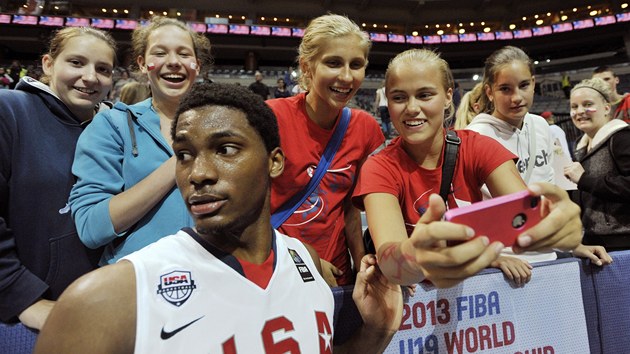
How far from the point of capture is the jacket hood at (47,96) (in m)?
1.56

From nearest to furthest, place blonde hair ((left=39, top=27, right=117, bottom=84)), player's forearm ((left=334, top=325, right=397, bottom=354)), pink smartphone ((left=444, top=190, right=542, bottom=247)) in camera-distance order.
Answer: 1. pink smartphone ((left=444, top=190, right=542, bottom=247))
2. player's forearm ((left=334, top=325, right=397, bottom=354))
3. blonde hair ((left=39, top=27, right=117, bottom=84))

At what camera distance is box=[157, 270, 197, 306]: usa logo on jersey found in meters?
0.90

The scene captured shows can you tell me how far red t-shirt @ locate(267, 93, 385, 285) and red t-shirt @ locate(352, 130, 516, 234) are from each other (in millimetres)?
294

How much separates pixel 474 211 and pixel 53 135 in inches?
58.3

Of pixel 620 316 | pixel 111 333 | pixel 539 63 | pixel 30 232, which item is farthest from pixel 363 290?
pixel 539 63

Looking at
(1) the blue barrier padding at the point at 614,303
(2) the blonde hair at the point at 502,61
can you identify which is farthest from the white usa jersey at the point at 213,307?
(2) the blonde hair at the point at 502,61

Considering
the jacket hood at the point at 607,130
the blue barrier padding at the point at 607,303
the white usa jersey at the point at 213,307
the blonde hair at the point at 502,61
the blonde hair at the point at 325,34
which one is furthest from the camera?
the jacket hood at the point at 607,130

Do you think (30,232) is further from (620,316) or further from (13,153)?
(620,316)

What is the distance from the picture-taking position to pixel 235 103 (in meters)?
1.09

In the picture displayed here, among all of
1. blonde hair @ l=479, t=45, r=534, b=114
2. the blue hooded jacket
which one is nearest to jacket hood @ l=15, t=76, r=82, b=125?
the blue hooded jacket

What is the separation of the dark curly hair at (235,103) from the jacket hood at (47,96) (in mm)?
739

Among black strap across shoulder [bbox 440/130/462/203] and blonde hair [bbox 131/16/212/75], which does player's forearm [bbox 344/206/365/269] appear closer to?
black strap across shoulder [bbox 440/130/462/203]

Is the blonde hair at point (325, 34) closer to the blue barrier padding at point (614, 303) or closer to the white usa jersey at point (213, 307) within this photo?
the white usa jersey at point (213, 307)

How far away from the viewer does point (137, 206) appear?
4.30 ft
